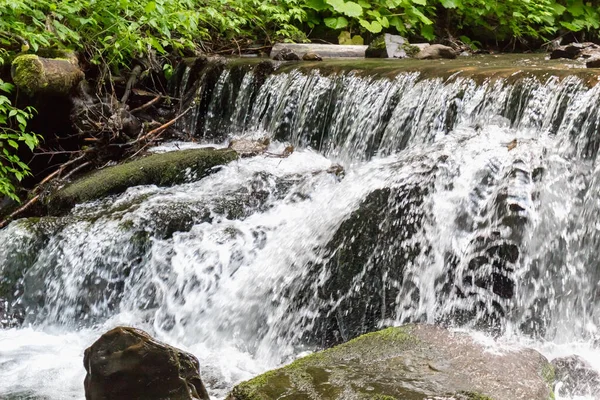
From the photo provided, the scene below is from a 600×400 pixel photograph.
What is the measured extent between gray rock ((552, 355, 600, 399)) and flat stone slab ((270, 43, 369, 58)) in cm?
606

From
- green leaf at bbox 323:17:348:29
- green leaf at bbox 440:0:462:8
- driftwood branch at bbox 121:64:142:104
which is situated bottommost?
driftwood branch at bbox 121:64:142:104

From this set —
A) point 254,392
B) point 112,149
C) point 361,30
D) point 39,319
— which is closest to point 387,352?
point 254,392

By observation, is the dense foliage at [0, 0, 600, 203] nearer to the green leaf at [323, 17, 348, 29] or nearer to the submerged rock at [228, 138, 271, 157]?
the green leaf at [323, 17, 348, 29]

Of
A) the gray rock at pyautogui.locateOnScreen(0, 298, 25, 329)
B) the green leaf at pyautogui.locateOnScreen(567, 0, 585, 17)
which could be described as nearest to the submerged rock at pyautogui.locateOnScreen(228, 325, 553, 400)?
the gray rock at pyautogui.locateOnScreen(0, 298, 25, 329)

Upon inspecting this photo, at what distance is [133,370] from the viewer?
2.91 m

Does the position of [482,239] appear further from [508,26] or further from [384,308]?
[508,26]

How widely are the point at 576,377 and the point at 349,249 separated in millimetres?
1466

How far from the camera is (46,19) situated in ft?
21.0

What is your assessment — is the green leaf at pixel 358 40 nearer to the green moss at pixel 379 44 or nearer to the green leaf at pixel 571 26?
the green moss at pixel 379 44

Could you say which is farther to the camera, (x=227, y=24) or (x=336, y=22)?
(x=336, y=22)

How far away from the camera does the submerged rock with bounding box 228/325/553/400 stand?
103 inches

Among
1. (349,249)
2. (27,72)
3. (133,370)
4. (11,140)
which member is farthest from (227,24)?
(133,370)

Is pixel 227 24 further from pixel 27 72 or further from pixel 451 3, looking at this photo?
pixel 451 3

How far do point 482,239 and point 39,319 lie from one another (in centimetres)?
309
